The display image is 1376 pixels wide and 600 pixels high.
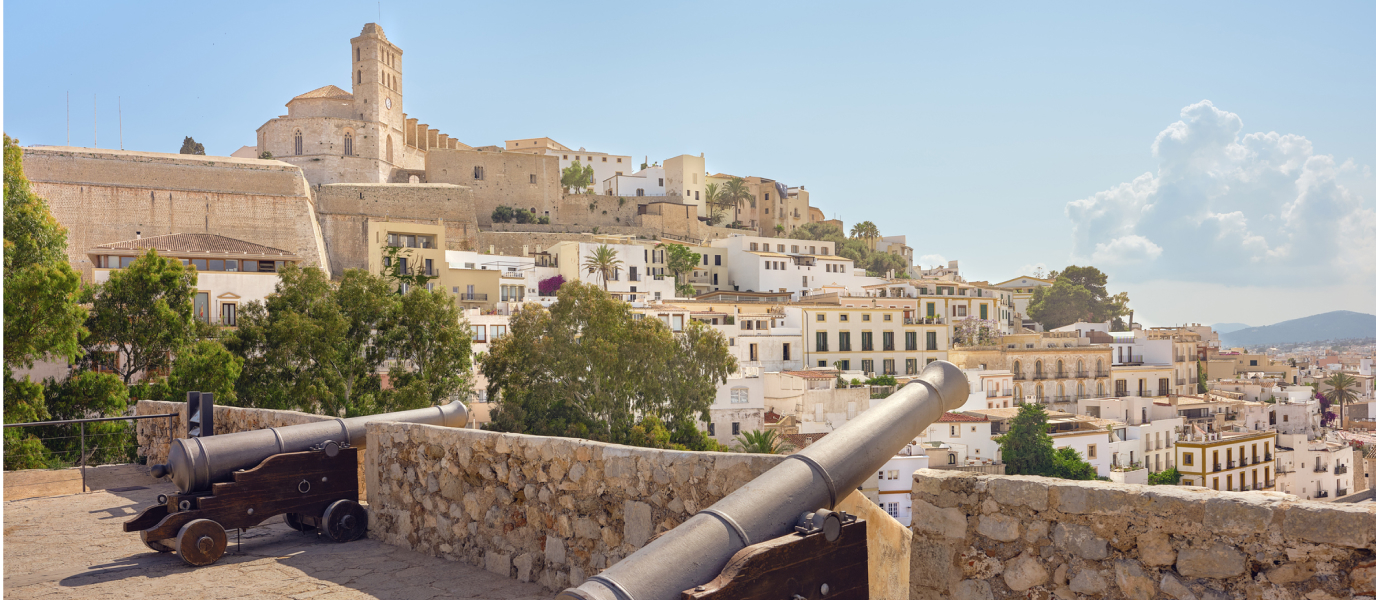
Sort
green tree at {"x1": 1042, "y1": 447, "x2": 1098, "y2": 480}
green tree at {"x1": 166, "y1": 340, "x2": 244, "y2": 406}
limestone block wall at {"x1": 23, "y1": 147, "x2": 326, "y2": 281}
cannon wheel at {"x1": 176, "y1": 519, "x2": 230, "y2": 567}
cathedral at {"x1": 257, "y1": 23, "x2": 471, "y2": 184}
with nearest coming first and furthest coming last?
cannon wheel at {"x1": 176, "y1": 519, "x2": 230, "y2": 567}
green tree at {"x1": 166, "y1": 340, "x2": 244, "y2": 406}
green tree at {"x1": 1042, "y1": 447, "x2": 1098, "y2": 480}
limestone block wall at {"x1": 23, "y1": 147, "x2": 326, "y2": 281}
cathedral at {"x1": 257, "y1": 23, "x2": 471, "y2": 184}

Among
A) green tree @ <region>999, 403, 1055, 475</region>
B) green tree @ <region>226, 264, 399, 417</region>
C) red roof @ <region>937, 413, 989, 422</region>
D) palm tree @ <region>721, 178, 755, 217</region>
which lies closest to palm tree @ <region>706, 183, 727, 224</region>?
palm tree @ <region>721, 178, 755, 217</region>

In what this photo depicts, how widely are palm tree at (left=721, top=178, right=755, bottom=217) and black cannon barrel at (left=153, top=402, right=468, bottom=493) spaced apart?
240 ft

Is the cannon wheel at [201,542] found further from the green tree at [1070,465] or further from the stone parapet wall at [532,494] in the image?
the green tree at [1070,465]

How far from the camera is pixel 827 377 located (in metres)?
36.3

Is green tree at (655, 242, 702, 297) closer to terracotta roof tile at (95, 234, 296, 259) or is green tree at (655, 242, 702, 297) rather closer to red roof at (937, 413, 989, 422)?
red roof at (937, 413, 989, 422)

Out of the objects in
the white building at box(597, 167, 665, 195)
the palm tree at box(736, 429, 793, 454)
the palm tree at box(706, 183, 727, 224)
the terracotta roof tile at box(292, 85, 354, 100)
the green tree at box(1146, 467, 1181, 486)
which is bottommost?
the green tree at box(1146, 467, 1181, 486)

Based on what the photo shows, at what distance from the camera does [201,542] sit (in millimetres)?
5070

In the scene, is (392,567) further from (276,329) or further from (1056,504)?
(276,329)

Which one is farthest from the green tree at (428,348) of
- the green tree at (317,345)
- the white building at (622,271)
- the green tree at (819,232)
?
the green tree at (819,232)

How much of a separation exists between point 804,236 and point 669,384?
51.5 metres

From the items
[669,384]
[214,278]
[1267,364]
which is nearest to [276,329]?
[669,384]

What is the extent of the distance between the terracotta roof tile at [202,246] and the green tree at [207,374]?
19678mm

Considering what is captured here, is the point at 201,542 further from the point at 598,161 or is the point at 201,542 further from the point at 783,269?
the point at 598,161

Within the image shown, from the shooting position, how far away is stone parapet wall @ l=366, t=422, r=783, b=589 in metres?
3.79
